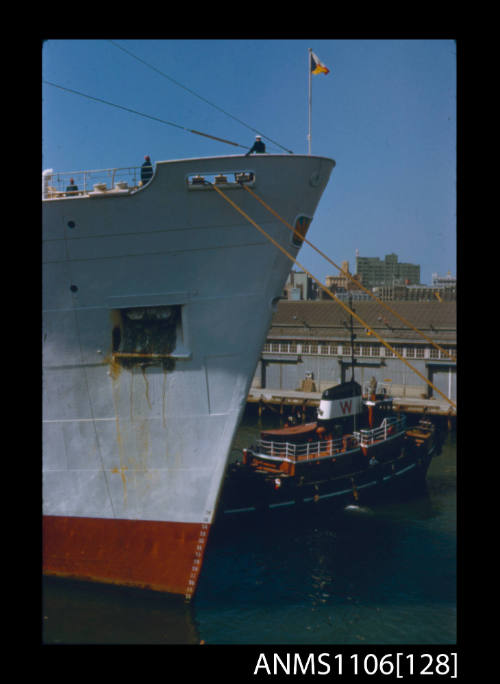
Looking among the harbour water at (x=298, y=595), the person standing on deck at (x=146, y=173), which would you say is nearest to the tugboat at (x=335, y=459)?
the harbour water at (x=298, y=595)

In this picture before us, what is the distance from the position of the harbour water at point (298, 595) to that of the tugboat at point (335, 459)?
76 cm

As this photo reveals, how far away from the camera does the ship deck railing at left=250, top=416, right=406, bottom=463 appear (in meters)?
16.2

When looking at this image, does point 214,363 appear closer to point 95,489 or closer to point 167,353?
point 167,353

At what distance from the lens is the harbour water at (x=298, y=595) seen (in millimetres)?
10203

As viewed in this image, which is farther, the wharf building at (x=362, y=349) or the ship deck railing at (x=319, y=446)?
the wharf building at (x=362, y=349)

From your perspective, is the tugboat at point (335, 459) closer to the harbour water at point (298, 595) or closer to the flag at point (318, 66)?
the harbour water at point (298, 595)

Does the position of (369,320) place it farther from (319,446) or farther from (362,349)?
(319,446)

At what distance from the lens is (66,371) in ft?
35.0

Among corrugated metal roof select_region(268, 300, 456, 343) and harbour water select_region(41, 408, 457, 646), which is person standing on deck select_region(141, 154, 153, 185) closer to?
harbour water select_region(41, 408, 457, 646)

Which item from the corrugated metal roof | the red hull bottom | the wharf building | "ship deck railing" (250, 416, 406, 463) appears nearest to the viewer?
the red hull bottom

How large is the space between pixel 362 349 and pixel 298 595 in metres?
23.0

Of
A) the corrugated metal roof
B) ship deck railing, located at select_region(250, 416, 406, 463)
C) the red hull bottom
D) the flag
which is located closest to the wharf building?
the corrugated metal roof

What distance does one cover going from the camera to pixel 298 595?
11.9 meters

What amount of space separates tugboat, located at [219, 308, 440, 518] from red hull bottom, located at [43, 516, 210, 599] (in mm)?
4295
